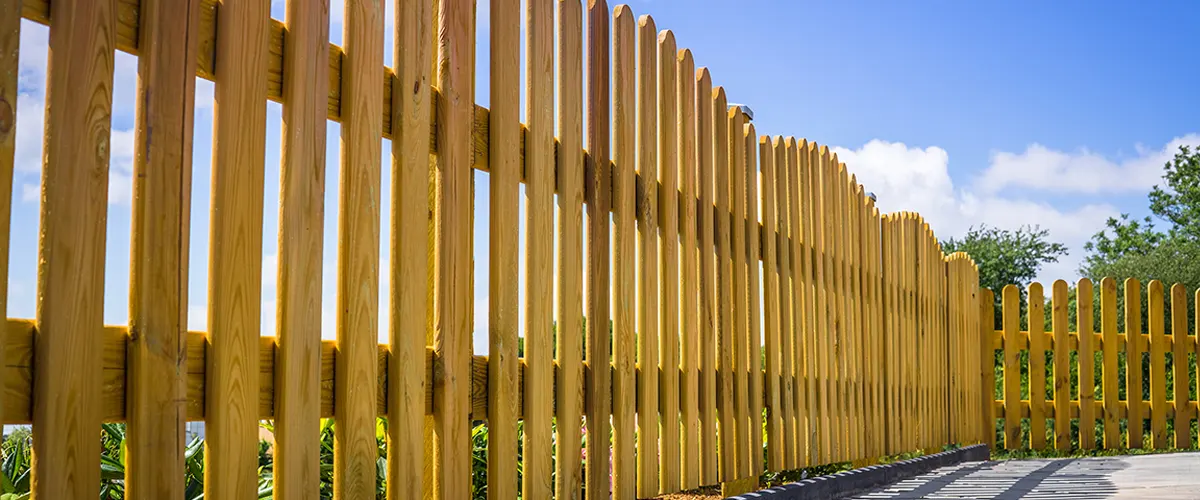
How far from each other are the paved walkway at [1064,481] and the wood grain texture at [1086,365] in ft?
7.20

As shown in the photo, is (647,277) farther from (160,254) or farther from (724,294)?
(160,254)

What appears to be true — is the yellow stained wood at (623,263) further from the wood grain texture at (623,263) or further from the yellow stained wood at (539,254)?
the yellow stained wood at (539,254)

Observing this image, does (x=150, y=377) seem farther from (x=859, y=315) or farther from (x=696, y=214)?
(x=859, y=315)

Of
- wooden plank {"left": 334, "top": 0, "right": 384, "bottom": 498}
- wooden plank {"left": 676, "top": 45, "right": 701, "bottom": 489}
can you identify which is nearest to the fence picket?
wooden plank {"left": 676, "top": 45, "right": 701, "bottom": 489}

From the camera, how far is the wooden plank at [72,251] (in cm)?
212

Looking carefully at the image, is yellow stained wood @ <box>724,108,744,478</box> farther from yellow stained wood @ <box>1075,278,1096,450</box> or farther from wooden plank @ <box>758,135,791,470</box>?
yellow stained wood @ <box>1075,278,1096,450</box>

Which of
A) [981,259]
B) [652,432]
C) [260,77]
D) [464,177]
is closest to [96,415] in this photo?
[260,77]

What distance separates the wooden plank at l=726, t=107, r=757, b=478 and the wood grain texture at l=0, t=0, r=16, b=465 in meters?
3.38

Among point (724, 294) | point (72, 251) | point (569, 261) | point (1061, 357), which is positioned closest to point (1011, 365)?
point (1061, 357)

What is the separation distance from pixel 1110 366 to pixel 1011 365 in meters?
0.91

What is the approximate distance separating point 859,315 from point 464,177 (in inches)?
174

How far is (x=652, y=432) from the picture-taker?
4230 millimetres

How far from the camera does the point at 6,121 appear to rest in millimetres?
2088

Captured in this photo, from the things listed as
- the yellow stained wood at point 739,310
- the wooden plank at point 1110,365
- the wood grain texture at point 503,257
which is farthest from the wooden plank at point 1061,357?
the wood grain texture at point 503,257
